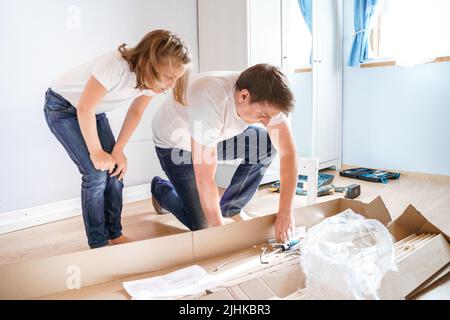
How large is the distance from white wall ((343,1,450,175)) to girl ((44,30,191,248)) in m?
1.92

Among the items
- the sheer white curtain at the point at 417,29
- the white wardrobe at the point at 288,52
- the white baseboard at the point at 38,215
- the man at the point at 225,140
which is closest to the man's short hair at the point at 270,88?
the man at the point at 225,140

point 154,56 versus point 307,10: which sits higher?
point 307,10

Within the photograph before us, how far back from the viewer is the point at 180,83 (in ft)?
4.50

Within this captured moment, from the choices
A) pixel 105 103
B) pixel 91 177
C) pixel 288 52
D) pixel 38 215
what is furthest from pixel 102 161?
pixel 288 52

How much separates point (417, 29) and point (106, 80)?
2164 millimetres

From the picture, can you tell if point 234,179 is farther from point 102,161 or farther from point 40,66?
point 40,66

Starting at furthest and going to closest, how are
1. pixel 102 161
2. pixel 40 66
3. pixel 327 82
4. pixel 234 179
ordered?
pixel 327 82 < pixel 40 66 < pixel 234 179 < pixel 102 161

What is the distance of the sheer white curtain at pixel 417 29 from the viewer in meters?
2.49

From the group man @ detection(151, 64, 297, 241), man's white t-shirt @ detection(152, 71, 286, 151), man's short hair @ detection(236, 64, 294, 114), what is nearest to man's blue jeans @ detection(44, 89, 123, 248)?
man @ detection(151, 64, 297, 241)

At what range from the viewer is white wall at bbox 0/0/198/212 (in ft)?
5.90

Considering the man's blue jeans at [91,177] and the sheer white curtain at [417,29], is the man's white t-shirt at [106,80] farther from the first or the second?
the sheer white curtain at [417,29]

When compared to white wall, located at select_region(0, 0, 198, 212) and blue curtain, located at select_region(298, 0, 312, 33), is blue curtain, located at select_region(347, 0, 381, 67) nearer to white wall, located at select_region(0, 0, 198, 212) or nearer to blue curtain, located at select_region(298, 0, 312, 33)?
blue curtain, located at select_region(298, 0, 312, 33)

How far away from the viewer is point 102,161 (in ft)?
4.48

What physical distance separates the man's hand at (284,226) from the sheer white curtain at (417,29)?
1896 millimetres
